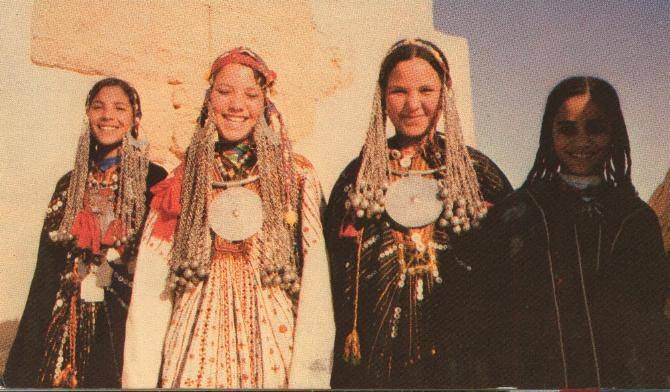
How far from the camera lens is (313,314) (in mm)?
3990

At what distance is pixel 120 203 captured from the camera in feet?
13.6

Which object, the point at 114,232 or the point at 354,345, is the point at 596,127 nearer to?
the point at 354,345

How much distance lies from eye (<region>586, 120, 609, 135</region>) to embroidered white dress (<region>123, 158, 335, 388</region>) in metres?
1.30

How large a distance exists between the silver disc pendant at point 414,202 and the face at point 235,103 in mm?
716

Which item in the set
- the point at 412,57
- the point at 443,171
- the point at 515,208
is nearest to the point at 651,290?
the point at 515,208

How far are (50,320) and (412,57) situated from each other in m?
2.01

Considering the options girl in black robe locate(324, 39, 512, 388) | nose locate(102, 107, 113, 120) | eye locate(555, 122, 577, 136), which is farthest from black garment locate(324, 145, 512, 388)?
nose locate(102, 107, 113, 120)

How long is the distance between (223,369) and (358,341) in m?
A: 0.59

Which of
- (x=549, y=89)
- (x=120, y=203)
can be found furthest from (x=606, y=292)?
(x=120, y=203)

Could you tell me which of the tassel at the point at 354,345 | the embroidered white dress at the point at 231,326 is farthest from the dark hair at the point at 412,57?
the tassel at the point at 354,345

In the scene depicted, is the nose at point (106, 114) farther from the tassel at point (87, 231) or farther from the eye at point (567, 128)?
the eye at point (567, 128)

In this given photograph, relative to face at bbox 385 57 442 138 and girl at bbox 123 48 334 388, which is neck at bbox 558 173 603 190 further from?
girl at bbox 123 48 334 388

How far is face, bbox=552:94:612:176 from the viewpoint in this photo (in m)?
4.14

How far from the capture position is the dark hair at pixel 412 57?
13.6 ft
